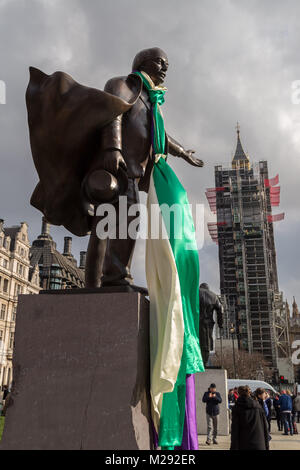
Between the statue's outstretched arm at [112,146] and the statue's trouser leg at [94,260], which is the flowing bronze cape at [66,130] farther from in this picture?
the statue's trouser leg at [94,260]

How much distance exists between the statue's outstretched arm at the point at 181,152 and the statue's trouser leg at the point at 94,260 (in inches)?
46.5

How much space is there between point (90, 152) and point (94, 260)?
832 mm

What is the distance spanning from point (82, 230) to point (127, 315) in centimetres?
105

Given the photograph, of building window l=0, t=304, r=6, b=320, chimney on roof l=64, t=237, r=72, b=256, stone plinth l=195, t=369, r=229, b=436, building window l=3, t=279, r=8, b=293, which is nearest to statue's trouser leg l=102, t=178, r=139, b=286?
stone plinth l=195, t=369, r=229, b=436

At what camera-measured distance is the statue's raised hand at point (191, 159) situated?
4069mm

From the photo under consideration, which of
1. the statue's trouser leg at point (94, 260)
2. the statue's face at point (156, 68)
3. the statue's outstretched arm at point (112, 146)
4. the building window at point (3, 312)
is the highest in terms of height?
the building window at point (3, 312)

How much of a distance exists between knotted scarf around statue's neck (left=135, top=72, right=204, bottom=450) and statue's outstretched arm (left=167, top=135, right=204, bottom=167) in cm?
44

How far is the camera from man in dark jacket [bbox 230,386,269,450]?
4.93 m

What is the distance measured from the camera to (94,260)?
Answer: 329 centimetres

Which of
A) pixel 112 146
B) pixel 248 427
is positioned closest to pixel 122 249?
pixel 112 146

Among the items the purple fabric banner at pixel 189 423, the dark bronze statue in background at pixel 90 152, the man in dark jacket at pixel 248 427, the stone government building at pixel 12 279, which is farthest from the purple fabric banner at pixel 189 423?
the stone government building at pixel 12 279
